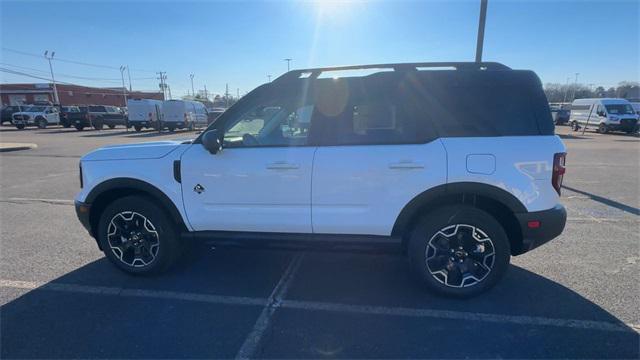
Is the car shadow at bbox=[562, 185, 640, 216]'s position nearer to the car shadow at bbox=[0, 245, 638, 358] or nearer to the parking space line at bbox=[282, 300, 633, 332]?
the car shadow at bbox=[0, 245, 638, 358]

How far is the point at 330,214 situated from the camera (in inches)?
126

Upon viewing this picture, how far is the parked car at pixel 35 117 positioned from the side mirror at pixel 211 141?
Answer: 37.2 metres

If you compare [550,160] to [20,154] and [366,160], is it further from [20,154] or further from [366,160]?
[20,154]

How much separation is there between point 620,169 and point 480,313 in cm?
991

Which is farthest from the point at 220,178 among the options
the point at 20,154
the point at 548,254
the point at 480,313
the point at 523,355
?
the point at 20,154

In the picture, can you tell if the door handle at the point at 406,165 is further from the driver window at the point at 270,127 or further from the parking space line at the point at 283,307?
the parking space line at the point at 283,307

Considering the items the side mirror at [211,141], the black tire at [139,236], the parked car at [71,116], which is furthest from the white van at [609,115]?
the parked car at [71,116]

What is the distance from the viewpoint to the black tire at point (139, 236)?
352 cm

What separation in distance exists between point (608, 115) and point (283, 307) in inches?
1145

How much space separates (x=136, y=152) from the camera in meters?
3.54

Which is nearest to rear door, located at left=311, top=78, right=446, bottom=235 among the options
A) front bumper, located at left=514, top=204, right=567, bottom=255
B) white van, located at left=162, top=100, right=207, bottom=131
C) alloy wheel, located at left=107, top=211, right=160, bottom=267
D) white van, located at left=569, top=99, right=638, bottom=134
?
front bumper, located at left=514, top=204, right=567, bottom=255

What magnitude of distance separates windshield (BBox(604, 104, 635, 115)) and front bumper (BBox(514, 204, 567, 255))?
27.5 metres

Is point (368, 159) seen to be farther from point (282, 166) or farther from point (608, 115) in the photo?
point (608, 115)

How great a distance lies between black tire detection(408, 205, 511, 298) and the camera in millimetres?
3096
